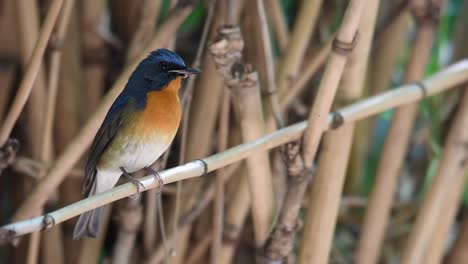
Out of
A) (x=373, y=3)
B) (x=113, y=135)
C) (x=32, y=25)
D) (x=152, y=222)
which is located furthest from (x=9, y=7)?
(x=373, y=3)

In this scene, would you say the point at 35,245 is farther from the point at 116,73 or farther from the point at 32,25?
the point at 116,73

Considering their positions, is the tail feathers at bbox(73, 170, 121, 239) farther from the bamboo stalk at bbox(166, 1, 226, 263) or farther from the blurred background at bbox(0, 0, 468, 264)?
the bamboo stalk at bbox(166, 1, 226, 263)

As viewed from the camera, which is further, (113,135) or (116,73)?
(116,73)

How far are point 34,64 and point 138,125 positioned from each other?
0.40 m

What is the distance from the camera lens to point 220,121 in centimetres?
225

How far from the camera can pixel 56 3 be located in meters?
1.85

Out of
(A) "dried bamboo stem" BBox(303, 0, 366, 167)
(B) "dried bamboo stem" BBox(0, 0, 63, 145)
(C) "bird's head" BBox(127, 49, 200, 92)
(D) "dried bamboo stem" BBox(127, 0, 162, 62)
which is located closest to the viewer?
(B) "dried bamboo stem" BBox(0, 0, 63, 145)

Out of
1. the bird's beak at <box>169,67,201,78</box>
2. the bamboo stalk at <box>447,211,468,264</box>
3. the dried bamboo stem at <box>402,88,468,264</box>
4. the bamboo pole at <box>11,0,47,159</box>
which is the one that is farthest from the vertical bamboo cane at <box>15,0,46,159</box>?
the bamboo stalk at <box>447,211,468,264</box>

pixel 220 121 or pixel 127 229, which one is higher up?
pixel 220 121

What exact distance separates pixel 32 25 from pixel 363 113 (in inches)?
36.7

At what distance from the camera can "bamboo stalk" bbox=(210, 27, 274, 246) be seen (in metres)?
1.98

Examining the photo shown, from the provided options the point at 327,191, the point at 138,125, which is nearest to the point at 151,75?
the point at 138,125

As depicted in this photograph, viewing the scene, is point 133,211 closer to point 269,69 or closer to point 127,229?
point 127,229

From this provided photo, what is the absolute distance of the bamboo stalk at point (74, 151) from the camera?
202 centimetres
